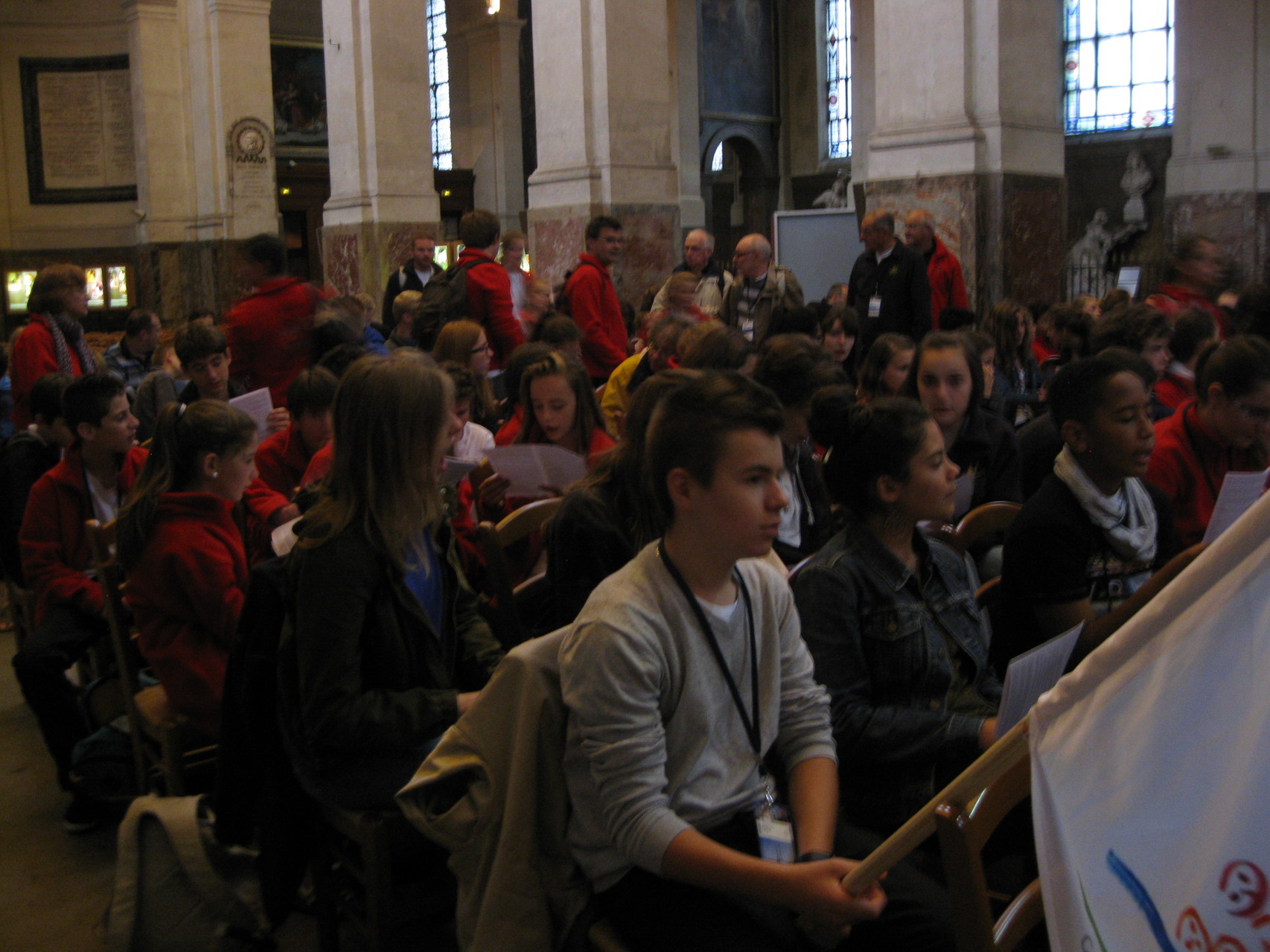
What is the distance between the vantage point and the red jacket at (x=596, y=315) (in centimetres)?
712

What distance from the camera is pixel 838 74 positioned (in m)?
21.7

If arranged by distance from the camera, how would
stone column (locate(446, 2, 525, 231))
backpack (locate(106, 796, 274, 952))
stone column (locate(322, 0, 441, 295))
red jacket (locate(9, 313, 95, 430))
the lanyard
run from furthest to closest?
1. stone column (locate(446, 2, 525, 231))
2. stone column (locate(322, 0, 441, 295))
3. red jacket (locate(9, 313, 95, 430))
4. backpack (locate(106, 796, 274, 952))
5. the lanyard

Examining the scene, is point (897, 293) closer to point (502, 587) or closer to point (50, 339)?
point (502, 587)

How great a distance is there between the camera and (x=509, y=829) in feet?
5.84

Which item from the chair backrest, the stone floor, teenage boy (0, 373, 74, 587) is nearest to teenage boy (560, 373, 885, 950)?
the stone floor

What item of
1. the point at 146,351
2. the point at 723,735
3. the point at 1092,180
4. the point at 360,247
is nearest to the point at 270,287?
the point at 146,351

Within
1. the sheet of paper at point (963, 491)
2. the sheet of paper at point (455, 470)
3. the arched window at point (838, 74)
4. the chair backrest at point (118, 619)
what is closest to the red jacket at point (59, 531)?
the chair backrest at point (118, 619)

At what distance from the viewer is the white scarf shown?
2.66 meters

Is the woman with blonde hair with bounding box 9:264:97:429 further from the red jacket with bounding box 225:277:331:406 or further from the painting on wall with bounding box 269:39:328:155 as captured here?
the painting on wall with bounding box 269:39:328:155

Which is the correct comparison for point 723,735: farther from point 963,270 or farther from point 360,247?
point 360,247

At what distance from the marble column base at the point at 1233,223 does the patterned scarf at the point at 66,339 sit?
389 inches

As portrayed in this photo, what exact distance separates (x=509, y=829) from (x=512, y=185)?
64.9 ft

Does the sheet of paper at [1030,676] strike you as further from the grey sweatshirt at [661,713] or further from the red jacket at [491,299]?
the red jacket at [491,299]

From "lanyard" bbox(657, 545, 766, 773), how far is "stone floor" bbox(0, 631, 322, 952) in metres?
1.52
